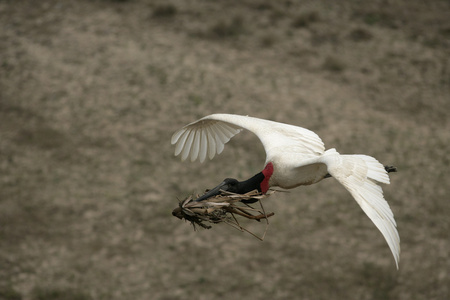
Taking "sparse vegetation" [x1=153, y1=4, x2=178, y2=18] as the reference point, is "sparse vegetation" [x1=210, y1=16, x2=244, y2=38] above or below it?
below

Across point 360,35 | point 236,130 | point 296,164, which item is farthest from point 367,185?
point 360,35

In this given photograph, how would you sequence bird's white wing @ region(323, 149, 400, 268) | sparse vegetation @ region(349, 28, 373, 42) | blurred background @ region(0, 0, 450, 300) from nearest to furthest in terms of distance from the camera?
bird's white wing @ region(323, 149, 400, 268) < blurred background @ region(0, 0, 450, 300) < sparse vegetation @ region(349, 28, 373, 42)

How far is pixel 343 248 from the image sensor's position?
14.0 meters

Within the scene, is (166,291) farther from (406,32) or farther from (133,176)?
(406,32)

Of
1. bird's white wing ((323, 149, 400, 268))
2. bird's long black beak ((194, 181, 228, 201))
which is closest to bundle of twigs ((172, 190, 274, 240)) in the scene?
bird's long black beak ((194, 181, 228, 201))

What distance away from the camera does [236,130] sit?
845cm

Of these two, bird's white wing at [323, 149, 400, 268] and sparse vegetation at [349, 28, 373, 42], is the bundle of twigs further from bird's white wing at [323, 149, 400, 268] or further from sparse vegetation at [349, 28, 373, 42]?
sparse vegetation at [349, 28, 373, 42]

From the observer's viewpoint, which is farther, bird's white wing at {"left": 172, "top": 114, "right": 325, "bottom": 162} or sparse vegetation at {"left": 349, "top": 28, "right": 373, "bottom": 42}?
sparse vegetation at {"left": 349, "top": 28, "right": 373, "bottom": 42}

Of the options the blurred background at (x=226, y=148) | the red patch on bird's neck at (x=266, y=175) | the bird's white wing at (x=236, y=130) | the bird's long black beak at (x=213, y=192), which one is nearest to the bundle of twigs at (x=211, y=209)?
the bird's long black beak at (x=213, y=192)

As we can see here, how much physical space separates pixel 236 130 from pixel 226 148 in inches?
306

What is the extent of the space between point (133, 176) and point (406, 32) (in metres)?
11.6

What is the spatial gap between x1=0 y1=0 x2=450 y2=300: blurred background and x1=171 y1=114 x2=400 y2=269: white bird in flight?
569 cm

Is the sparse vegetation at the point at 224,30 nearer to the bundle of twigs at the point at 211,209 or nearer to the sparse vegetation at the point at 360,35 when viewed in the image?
the sparse vegetation at the point at 360,35

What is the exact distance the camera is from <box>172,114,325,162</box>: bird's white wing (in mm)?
7395
